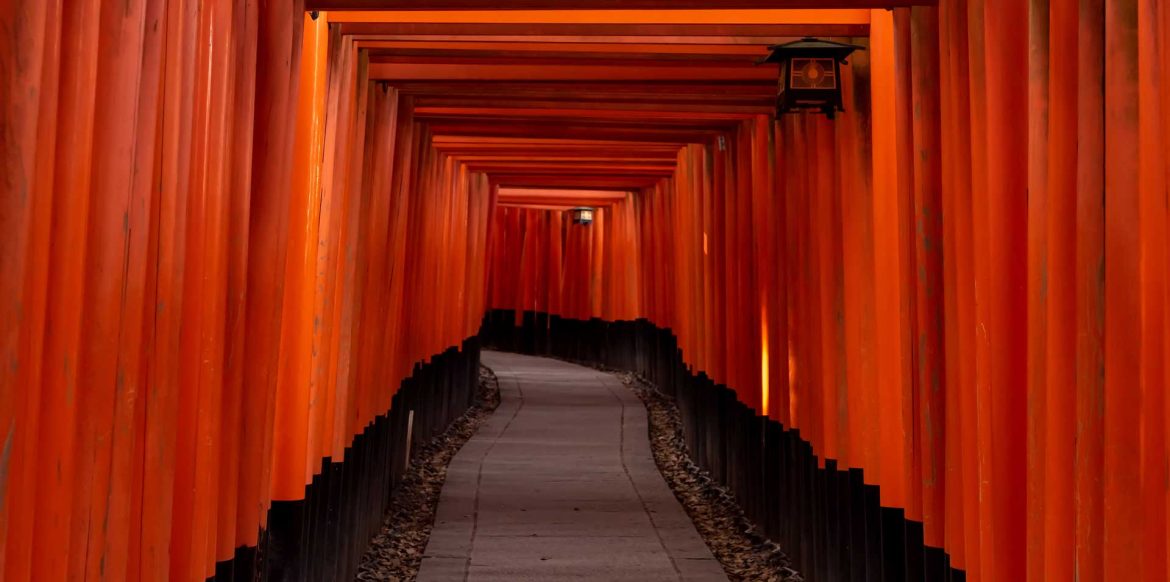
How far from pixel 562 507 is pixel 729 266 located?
7.70 ft

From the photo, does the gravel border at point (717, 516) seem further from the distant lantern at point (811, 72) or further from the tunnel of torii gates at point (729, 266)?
the distant lantern at point (811, 72)

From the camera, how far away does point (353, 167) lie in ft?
22.6

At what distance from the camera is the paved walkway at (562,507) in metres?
8.21

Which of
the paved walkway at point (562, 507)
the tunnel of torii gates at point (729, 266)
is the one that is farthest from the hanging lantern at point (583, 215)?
the tunnel of torii gates at point (729, 266)

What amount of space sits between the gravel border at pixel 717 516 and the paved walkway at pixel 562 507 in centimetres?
16

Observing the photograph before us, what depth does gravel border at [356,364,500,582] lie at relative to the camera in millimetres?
8352

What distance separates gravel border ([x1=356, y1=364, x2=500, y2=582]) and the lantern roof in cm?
407

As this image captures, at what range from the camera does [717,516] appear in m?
10.2

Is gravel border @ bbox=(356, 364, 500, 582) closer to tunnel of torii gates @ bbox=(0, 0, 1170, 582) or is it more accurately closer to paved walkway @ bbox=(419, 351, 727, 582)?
paved walkway @ bbox=(419, 351, 727, 582)

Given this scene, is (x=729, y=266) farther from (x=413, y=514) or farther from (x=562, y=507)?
(x=413, y=514)

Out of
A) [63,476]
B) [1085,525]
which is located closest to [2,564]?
[63,476]

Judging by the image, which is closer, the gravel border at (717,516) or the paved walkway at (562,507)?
the paved walkway at (562,507)

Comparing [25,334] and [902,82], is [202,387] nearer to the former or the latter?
[25,334]

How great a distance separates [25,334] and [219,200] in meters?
1.32
